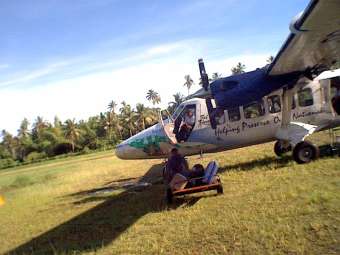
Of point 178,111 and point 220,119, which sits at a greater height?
point 178,111

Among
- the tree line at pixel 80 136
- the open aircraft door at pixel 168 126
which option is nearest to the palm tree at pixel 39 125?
the tree line at pixel 80 136

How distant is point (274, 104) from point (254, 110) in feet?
2.53

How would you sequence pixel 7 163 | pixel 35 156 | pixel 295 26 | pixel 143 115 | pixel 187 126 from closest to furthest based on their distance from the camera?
pixel 295 26
pixel 187 126
pixel 7 163
pixel 35 156
pixel 143 115

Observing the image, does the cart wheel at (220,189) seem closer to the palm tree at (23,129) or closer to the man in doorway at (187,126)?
the man in doorway at (187,126)

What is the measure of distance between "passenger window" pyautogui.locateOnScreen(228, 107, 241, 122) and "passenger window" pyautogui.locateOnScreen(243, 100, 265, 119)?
0.25 m

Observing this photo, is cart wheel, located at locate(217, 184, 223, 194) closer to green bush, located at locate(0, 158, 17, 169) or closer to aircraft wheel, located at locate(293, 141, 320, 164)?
aircraft wheel, located at locate(293, 141, 320, 164)

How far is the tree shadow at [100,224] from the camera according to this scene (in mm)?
9109

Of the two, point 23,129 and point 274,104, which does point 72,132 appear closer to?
point 23,129

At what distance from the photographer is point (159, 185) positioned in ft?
50.1

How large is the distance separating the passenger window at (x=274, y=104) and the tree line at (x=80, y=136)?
70.2m

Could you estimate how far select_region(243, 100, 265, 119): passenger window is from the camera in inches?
571

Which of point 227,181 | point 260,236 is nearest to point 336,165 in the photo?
point 227,181

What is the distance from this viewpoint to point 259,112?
14.5 meters

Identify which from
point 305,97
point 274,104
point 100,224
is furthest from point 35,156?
point 100,224
